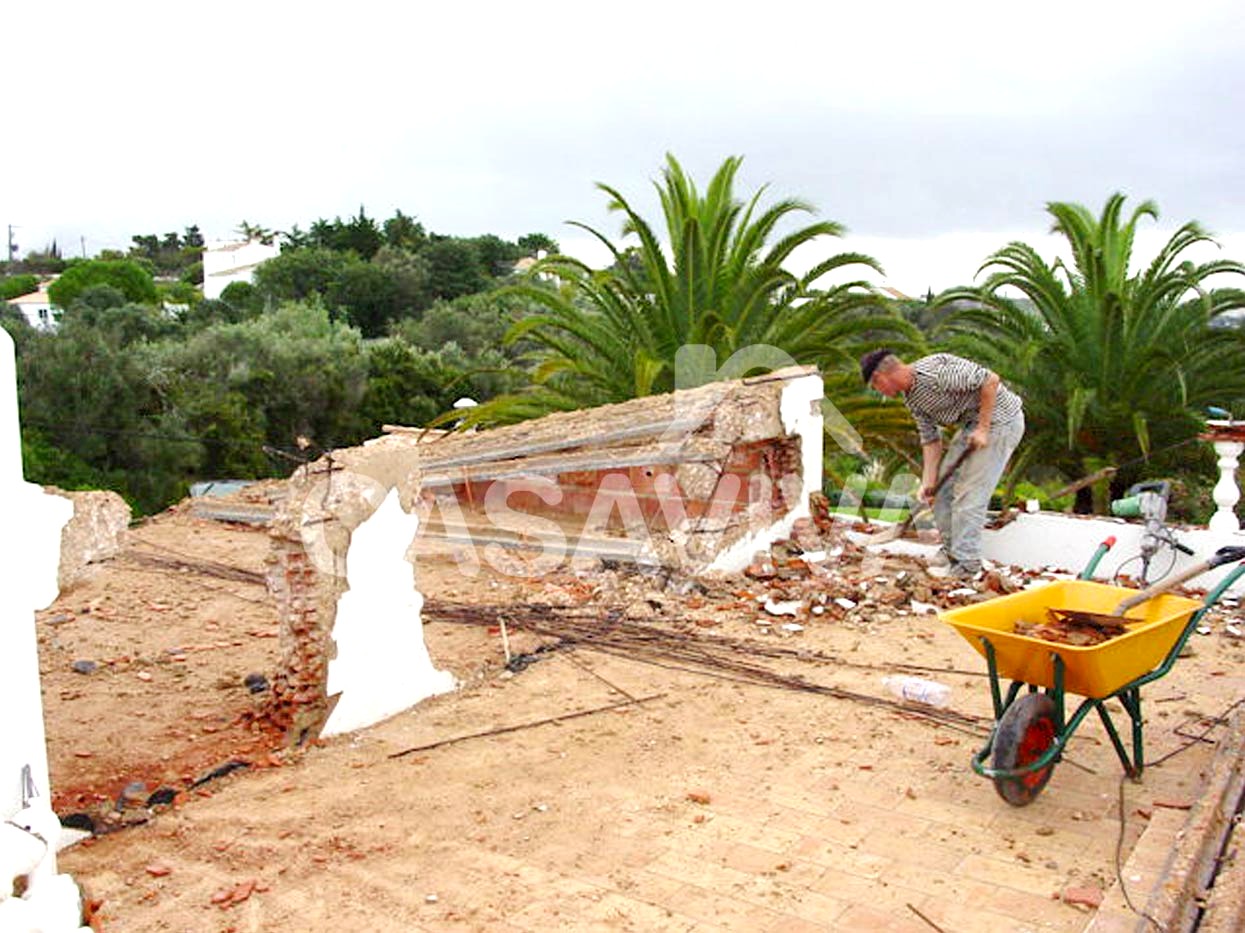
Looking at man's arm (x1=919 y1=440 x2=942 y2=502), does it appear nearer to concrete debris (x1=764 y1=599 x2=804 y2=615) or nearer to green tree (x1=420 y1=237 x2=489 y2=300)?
concrete debris (x1=764 y1=599 x2=804 y2=615)

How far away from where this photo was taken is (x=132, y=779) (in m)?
5.02

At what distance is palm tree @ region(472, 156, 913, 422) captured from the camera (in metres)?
13.2

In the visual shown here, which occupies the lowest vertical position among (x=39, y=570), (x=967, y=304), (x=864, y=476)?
(x=864, y=476)

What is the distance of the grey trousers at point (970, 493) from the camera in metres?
7.80

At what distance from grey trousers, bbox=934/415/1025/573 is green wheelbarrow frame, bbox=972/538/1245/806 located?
126 inches

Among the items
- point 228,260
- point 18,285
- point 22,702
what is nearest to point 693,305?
point 22,702

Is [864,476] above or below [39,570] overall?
below

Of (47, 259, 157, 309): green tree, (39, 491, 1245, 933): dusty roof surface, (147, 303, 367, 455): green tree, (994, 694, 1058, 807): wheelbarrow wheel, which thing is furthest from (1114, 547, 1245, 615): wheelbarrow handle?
(47, 259, 157, 309): green tree

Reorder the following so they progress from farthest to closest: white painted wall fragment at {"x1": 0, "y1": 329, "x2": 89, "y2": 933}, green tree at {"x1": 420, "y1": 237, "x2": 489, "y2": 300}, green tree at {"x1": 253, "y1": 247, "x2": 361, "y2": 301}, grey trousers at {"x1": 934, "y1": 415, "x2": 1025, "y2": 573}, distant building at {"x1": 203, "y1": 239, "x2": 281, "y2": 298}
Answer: distant building at {"x1": 203, "y1": 239, "x2": 281, "y2": 298}, green tree at {"x1": 420, "y1": 237, "x2": 489, "y2": 300}, green tree at {"x1": 253, "y1": 247, "x2": 361, "y2": 301}, grey trousers at {"x1": 934, "y1": 415, "x2": 1025, "y2": 573}, white painted wall fragment at {"x1": 0, "y1": 329, "x2": 89, "y2": 933}

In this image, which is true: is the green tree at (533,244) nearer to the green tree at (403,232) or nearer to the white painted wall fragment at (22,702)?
the green tree at (403,232)

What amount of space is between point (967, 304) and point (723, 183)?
3.30m

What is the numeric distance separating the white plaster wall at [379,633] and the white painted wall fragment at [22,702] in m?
2.19

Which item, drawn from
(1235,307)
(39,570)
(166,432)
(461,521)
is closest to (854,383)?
(1235,307)

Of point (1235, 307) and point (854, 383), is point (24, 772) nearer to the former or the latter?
point (854, 383)
